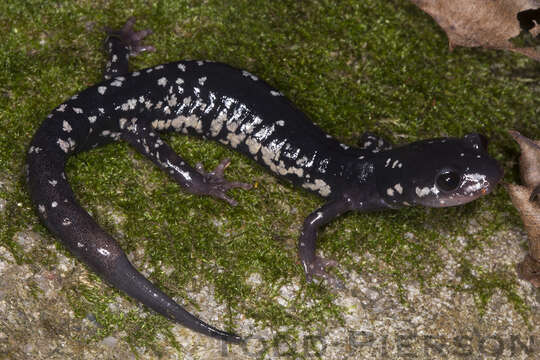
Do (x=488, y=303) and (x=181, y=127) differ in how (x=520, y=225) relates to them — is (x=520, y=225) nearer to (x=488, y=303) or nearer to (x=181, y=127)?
(x=488, y=303)

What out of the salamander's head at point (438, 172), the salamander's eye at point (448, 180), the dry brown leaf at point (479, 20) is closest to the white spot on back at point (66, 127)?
the salamander's head at point (438, 172)

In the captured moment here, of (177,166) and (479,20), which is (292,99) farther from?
(479,20)

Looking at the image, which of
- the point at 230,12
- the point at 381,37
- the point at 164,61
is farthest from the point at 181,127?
the point at 381,37

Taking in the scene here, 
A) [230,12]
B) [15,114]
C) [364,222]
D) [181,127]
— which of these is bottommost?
[15,114]

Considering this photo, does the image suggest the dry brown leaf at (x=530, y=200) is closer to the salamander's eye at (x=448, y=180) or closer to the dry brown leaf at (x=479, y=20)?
the salamander's eye at (x=448, y=180)

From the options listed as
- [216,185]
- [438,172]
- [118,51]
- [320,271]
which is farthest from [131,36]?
[438,172]

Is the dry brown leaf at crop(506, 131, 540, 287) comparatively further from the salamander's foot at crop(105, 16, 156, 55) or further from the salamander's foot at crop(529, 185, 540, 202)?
the salamander's foot at crop(105, 16, 156, 55)
